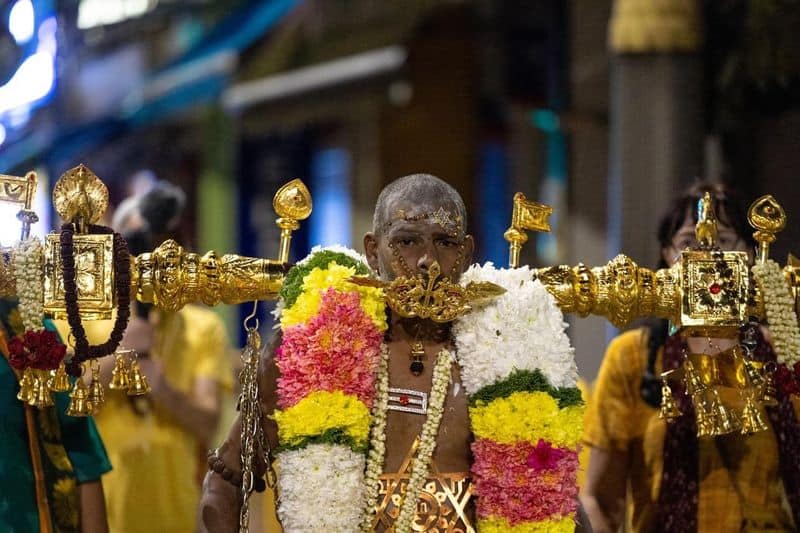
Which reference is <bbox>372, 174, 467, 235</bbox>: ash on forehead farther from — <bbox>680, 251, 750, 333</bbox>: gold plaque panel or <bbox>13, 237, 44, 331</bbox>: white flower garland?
<bbox>13, 237, 44, 331</bbox>: white flower garland

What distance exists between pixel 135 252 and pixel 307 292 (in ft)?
5.54

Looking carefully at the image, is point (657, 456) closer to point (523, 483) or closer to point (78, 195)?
point (523, 483)

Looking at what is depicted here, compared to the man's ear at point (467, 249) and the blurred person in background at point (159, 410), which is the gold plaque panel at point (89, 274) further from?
the blurred person in background at point (159, 410)

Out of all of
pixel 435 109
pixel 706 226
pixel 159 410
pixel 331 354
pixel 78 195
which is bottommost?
pixel 159 410

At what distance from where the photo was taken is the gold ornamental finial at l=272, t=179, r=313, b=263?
4023mm

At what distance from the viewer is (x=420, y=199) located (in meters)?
3.92

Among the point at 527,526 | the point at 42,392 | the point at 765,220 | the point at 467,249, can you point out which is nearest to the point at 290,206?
the point at 467,249

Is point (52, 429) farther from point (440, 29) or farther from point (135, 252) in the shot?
point (440, 29)

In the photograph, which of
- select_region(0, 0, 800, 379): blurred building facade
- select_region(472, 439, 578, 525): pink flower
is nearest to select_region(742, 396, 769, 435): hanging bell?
select_region(472, 439, 578, 525): pink flower

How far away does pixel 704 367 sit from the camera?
411cm

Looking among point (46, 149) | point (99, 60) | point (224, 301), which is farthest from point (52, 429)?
point (99, 60)

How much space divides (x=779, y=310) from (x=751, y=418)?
0.31 meters

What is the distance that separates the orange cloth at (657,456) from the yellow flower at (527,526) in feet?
2.38

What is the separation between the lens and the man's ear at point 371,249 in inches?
160
